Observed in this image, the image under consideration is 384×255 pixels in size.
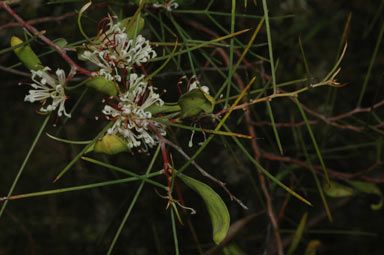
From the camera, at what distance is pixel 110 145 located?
1.17 feet

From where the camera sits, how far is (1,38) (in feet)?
2.71

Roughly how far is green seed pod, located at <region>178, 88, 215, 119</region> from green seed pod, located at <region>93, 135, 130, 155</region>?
0.06 metres

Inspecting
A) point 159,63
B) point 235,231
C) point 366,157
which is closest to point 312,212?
point 366,157

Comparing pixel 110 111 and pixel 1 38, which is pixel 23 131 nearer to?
pixel 1 38

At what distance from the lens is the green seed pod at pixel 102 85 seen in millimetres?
354

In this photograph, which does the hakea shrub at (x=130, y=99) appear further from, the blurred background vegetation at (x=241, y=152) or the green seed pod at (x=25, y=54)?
the blurred background vegetation at (x=241, y=152)

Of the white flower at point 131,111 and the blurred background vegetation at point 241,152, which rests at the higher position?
the white flower at point 131,111

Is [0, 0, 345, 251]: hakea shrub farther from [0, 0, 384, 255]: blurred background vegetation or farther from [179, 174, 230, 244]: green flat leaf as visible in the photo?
[0, 0, 384, 255]: blurred background vegetation

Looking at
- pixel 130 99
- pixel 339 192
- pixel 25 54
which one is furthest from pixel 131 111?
pixel 339 192

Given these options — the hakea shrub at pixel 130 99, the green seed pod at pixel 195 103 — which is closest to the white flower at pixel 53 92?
the hakea shrub at pixel 130 99

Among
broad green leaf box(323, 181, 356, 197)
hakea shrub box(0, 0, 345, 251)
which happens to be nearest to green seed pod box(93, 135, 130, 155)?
hakea shrub box(0, 0, 345, 251)

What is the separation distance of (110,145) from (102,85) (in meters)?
0.05

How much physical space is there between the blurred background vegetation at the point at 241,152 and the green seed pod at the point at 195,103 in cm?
16

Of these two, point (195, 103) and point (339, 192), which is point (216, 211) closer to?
point (195, 103)
